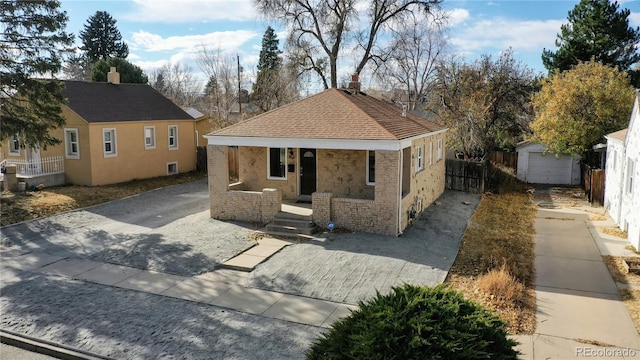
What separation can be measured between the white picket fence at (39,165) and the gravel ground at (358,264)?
14905mm

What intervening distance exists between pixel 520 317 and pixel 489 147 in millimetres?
18758

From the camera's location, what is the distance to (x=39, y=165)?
71.8ft

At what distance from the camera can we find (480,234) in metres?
15.8

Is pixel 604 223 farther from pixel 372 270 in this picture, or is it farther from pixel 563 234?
pixel 372 270

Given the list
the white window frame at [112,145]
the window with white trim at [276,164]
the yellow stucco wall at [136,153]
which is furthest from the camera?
the white window frame at [112,145]

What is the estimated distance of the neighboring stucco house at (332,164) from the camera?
48.4ft

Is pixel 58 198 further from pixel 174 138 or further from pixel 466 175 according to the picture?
pixel 466 175

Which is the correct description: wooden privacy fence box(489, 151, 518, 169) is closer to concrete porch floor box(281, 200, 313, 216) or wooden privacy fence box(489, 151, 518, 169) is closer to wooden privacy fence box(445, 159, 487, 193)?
wooden privacy fence box(445, 159, 487, 193)

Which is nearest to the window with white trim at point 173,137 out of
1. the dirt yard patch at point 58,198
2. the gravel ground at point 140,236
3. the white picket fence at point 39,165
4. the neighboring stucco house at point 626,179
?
the dirt yard patch at point 58,198

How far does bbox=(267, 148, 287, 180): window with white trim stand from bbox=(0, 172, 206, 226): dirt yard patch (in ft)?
24.9

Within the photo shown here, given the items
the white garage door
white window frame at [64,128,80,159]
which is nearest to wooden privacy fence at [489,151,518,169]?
the white garage door

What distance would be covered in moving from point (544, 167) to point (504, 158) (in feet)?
9.72

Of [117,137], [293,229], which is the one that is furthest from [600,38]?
[117,137]

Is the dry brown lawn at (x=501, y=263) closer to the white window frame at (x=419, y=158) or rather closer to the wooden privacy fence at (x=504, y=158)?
the white window frame at (x=419, y=158)
